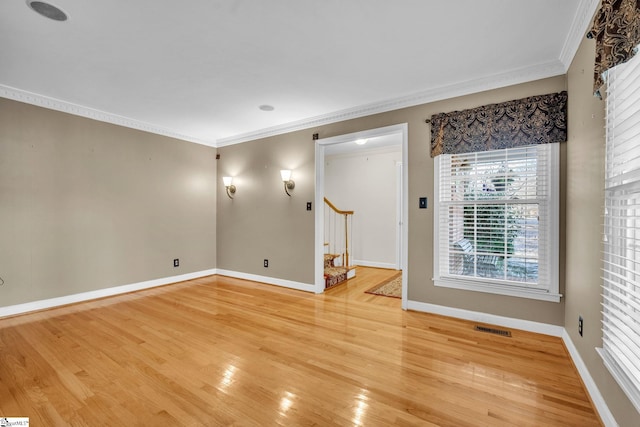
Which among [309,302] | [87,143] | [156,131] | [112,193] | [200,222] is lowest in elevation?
[309,302]

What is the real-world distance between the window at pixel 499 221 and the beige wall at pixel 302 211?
14 centimetres

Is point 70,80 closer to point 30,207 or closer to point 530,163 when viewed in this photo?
point 30,207

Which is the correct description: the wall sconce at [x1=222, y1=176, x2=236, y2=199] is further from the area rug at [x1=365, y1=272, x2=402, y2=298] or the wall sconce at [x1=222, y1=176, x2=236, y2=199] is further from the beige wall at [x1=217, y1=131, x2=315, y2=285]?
the area rug at [x1=365, y1=272, x2=402, y2=298]

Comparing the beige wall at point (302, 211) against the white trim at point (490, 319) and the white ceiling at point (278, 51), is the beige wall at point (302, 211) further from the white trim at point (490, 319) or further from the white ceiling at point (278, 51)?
the white ceiling at point (278, 51)

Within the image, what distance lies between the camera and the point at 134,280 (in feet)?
14.4

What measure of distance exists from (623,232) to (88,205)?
533 cm

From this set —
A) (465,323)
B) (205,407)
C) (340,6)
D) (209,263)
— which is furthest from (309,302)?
(340,6)

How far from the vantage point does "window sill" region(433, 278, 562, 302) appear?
278cm

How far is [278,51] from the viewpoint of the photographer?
254 cm

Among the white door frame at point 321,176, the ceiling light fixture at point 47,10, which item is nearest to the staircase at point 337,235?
the white door frame at point 321,176

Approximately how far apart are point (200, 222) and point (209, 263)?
0.80 metres

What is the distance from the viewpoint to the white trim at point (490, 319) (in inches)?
110

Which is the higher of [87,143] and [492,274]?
[87,143]

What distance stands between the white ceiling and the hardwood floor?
8.37 feet
